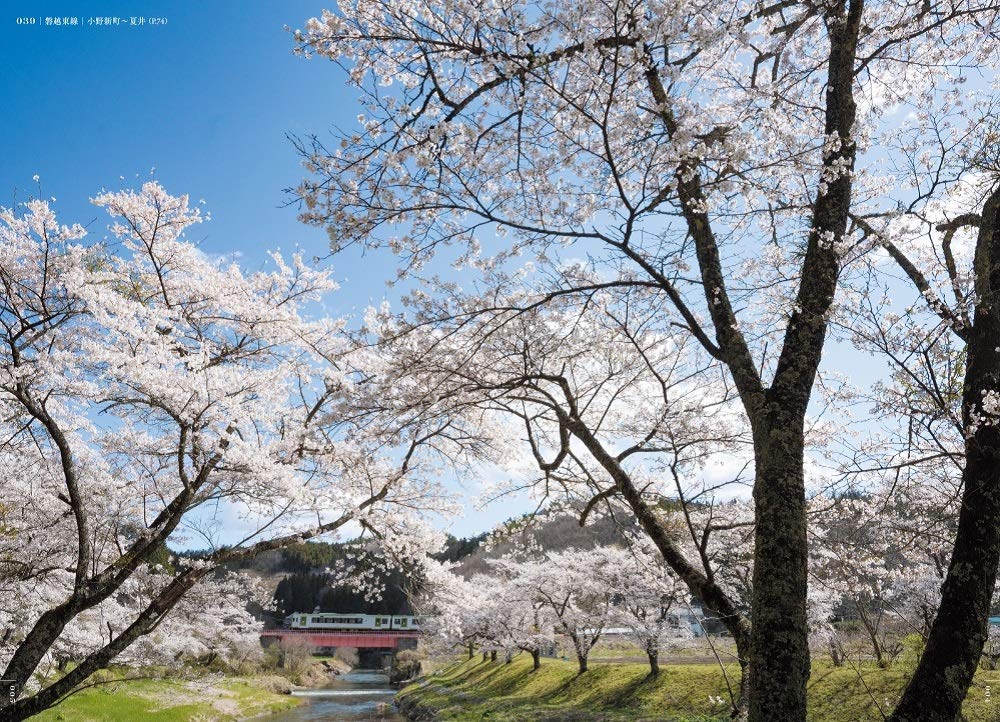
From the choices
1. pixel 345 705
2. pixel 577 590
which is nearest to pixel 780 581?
pixel 577 590

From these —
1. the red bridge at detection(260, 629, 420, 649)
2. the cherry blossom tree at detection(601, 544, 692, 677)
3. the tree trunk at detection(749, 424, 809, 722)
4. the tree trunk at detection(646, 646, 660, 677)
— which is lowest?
the red bridge at detection(260, 629, 420, 649)

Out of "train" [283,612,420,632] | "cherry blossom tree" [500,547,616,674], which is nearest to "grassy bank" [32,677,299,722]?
"cherry blossom tree" [500,547,616,674]

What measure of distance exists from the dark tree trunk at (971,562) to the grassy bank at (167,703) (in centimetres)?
1751

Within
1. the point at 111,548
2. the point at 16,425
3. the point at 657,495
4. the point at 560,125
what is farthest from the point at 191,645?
the point at 560,125

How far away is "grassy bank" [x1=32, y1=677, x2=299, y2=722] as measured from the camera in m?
16.6

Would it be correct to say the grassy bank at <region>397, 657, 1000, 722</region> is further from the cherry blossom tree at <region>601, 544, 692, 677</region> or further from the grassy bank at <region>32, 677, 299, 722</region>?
the grassy bank at <region>32, 677, 299, 722</region>

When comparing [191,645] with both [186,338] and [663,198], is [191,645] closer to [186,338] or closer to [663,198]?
[186,338]

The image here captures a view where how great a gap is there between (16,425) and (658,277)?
8674 mm

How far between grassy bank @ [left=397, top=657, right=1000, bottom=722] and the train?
30.8 m

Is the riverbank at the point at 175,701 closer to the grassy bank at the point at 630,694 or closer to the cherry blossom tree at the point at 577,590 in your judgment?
the grassy bank at the point at 630,694

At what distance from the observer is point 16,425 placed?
777 centimetres

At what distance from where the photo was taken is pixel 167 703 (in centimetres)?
1970

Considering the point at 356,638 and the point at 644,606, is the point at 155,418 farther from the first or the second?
the point at 356,638

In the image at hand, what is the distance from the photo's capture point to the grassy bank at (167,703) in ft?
54.5
